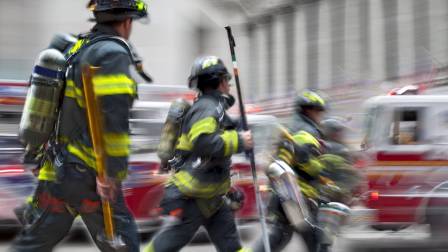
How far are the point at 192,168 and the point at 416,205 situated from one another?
15.4ft

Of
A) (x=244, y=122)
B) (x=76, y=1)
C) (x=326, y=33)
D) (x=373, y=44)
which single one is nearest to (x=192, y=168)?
(x=244, y=122)

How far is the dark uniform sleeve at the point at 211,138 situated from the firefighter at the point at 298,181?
36.6 inches

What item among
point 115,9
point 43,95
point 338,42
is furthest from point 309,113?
point 338,42

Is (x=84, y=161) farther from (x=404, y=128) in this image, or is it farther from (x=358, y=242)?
(x=358, y=242)

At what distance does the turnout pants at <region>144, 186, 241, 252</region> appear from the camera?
5.26 meters

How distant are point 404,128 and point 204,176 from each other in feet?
16.2

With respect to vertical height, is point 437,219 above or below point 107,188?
below

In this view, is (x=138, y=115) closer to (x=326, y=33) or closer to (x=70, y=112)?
(x=70, y=112)

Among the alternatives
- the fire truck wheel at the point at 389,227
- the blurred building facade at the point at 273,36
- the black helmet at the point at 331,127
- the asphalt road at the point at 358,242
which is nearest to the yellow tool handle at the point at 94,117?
the black helmet at the point at 331,127

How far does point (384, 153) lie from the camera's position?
9.63 meters

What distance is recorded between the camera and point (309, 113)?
641 centimetres

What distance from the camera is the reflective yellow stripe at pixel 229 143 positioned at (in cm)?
515

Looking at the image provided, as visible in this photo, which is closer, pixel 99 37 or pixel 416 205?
pixel 99 37

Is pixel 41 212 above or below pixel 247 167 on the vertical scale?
above
